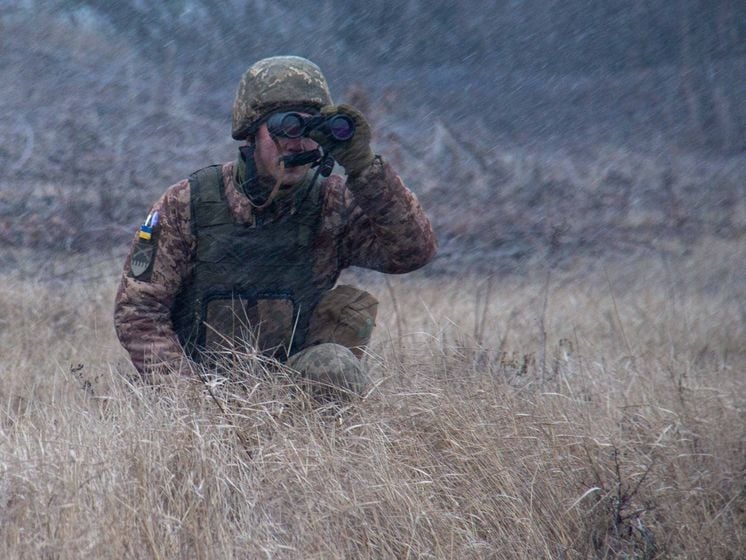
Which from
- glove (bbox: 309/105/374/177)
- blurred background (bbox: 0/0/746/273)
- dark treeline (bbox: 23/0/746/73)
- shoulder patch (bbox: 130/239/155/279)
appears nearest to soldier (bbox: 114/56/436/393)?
shoulder patch (bbox: 130/239/155/279)

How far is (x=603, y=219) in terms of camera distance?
34.3 ft

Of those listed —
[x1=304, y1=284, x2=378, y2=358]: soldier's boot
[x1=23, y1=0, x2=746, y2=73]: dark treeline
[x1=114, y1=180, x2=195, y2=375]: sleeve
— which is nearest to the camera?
[x1=114, y1=180, x2=195, y2=375]: sleeve

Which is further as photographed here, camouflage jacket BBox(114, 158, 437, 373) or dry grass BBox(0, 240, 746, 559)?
camouflage jacket BBox(114, 158, 437, 373)

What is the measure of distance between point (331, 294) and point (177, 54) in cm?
817

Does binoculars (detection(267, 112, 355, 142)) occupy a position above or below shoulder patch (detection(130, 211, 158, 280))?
above

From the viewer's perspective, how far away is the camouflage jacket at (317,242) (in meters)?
3.60

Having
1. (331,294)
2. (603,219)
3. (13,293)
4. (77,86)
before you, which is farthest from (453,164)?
(331,294)

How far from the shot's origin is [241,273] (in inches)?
150

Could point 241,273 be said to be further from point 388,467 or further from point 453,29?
point 453,29

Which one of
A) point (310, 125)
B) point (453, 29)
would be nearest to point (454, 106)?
point (453, 29)

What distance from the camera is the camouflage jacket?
11.8ft

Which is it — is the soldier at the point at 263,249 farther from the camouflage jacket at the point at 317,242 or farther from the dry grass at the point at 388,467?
the dry grass at the point at 388,467

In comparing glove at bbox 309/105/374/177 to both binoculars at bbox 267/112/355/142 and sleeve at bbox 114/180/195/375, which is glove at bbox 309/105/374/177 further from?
sleeve at bbox 114/180/195/375

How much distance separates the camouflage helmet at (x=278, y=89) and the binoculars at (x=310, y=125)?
0.82 feet
